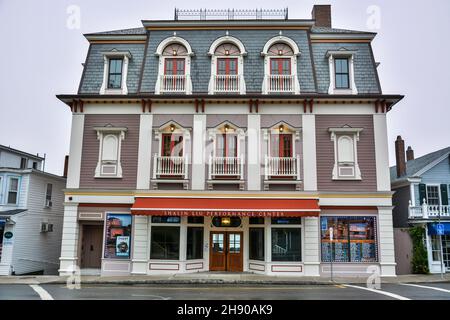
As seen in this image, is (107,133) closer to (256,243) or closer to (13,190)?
(13,190)

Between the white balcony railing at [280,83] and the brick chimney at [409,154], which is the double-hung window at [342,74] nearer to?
the white balcony railing at [280,83]

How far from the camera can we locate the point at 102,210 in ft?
56.0

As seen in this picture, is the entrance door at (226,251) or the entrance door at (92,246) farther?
the entrance door at (92,246)

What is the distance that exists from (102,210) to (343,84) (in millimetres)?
12106

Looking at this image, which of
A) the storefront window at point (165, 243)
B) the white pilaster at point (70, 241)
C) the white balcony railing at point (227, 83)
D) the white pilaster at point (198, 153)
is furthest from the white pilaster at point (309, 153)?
the white pilaster at point (70, 241)

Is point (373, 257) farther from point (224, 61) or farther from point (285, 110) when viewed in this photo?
point (224, 61)

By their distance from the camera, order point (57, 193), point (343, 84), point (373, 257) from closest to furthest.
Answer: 1. point (373, 257)
2. point (343, 84)
3. point (57, 193)

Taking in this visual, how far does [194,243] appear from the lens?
1703 cm

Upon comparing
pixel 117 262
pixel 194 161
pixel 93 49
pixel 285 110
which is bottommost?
pixel 117 262

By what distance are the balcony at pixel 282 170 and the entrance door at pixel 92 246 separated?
25.6 ft

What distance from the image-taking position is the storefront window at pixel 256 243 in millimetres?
16812

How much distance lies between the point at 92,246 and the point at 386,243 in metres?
12.7

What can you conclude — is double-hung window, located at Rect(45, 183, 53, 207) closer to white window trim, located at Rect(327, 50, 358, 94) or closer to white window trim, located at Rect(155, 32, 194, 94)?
white window trim, located at Rect(155, 32, 194, 94)
